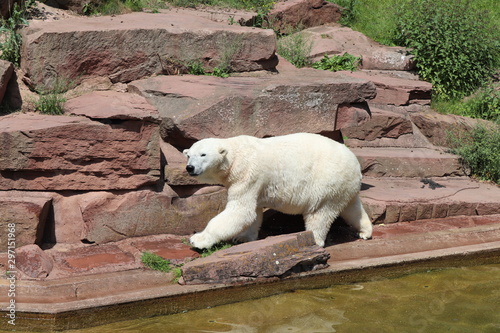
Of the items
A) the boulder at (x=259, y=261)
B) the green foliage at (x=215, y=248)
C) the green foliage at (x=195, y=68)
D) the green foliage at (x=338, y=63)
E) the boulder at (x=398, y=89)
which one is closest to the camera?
the boulder at (x=259, y=261)

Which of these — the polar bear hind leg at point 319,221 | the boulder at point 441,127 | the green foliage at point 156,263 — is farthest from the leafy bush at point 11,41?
the boulder at point 441,127

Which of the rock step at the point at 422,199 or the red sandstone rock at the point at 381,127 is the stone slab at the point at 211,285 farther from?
the red sandstone rock at the point at 381,127

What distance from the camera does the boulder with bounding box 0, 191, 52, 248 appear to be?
6996 mm

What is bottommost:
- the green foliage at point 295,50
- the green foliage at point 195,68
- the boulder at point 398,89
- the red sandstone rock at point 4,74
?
the boulder at point 398,89

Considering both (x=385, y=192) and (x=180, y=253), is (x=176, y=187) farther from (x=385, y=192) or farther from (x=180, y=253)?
(x=385, y=192)

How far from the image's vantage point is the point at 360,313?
21.8 feet

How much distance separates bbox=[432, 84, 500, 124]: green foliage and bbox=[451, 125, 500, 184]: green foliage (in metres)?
1.35

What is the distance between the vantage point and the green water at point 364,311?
6.18 metres

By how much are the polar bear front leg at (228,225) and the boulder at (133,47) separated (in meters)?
2.92

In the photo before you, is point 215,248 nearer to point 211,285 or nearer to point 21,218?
point 211,285

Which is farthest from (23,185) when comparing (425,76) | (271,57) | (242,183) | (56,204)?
(425,76)

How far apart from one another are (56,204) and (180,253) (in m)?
1.52

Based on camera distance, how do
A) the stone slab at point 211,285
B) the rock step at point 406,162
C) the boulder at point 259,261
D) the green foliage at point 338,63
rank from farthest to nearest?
the green foliage at point 338,63 → the rock step at point 406,162 → the boulder at point 259,261 → the stone slab at point 211,285

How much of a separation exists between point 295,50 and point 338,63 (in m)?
0.82
